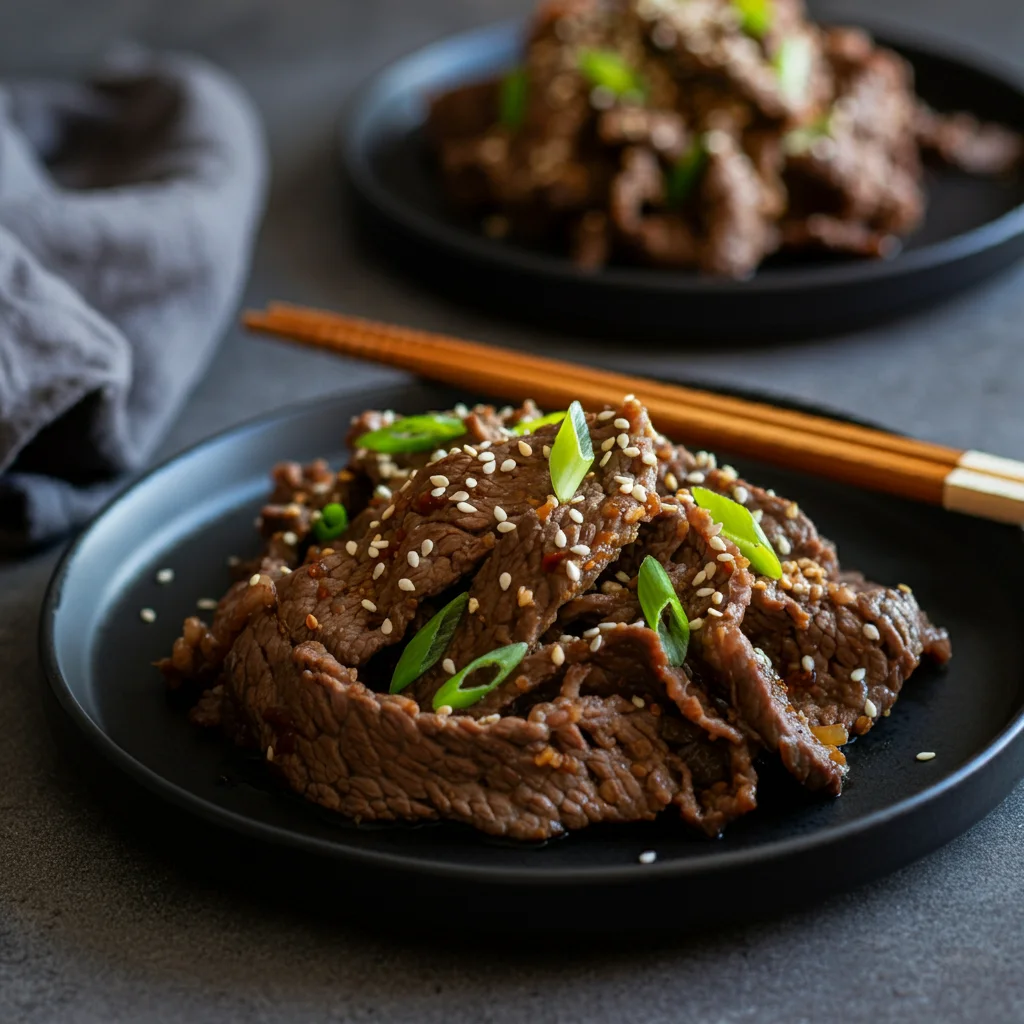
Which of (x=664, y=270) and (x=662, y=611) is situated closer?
(x=662, y=611)

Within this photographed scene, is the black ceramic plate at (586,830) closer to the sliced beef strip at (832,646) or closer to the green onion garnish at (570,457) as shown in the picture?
the sliced beef strip at (832,646)

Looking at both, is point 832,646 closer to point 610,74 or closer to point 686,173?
point 686,173

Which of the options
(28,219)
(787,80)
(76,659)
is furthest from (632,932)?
(787,80)

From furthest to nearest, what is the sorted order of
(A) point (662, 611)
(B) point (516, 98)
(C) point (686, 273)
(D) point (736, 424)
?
(B) point (516, 98) → (C) point (686, 273) → (D) point (736, 424) → (A) point (662, 611)

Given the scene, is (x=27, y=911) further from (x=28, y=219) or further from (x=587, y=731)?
(x=28, y=219)

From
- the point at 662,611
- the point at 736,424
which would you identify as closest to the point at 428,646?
the point at 662,611

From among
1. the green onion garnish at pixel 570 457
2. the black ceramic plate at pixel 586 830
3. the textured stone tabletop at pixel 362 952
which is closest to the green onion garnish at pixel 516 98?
the black ceramic plate at pixel 586 830

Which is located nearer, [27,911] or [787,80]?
[27,911]
